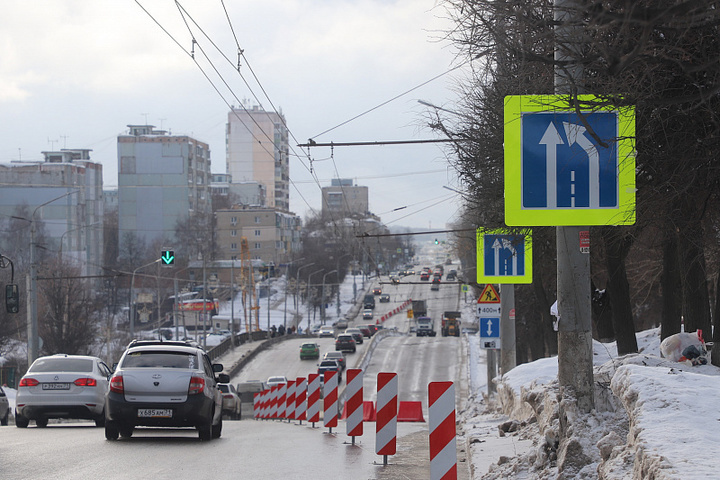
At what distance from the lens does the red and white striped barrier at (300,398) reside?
19.8m

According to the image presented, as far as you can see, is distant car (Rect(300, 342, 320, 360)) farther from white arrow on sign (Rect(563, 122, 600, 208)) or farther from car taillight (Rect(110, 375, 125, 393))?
white arrow on sign (Rect(563, 122, 600, 208))

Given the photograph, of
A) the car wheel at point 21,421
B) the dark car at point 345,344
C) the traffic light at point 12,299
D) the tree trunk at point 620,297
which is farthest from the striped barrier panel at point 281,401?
the dark car at point 345,344

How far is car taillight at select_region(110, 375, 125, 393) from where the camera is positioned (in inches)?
530

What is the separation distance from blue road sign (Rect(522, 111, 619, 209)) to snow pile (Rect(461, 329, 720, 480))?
1583 mm

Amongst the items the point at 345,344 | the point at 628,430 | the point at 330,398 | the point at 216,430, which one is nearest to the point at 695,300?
the point at 330,398

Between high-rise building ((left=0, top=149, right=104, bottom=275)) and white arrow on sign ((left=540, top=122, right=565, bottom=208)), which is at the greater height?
high-rise building ((left=0, top=149, right=104, bottom=275))

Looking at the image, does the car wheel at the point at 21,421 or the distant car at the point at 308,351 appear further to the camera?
the distant car at the point at 308,351

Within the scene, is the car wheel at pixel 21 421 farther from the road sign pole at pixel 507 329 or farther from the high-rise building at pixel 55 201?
the high-rise building at pixel 55 201

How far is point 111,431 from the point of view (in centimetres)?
1348

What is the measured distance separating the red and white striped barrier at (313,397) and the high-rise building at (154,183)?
108 m

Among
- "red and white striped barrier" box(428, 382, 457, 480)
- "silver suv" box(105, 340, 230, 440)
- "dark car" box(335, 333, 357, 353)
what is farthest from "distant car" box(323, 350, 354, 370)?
"red and white striped barrier" box(428, 382, 457, 480)

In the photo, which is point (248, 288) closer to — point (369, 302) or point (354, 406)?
point (369, 302)

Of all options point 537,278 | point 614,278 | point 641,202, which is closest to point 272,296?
point 537,278

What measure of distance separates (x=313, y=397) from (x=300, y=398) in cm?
172
